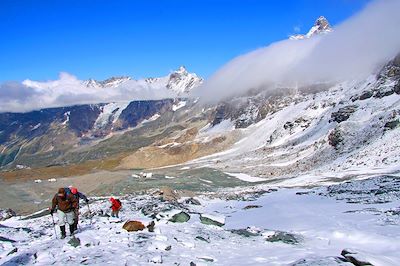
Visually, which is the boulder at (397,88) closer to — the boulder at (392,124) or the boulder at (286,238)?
the boulder at (392,124)

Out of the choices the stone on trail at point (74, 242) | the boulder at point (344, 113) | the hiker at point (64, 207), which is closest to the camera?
the stone on trail at point (74, 242)

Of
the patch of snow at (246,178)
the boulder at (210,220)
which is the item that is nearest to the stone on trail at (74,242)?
the boulder at (210,220)

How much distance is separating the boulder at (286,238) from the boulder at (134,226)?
5.28 meters

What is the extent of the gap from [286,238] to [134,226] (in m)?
6.30

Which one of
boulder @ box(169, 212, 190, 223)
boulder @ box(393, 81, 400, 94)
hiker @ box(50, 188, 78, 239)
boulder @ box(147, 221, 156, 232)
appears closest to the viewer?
boulder @ box(147, 221, 156, 232)

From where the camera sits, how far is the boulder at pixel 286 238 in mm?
18098

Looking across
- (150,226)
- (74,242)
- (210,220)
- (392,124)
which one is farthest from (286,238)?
(392,124)

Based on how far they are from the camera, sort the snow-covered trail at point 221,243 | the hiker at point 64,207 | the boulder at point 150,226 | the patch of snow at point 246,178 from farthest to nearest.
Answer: the patch of snow at point 246,178
the hiker at point 64,207
the boulder at point 150,226
the snow-covered trail at point 221,243

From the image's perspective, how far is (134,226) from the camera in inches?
752

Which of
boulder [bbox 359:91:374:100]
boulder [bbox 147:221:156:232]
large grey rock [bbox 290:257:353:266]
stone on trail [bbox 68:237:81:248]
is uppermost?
boulder [bbox 359:91:374:100]

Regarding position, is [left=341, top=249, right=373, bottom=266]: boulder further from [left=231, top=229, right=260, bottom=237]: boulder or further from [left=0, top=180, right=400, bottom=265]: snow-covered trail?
[left=231, top=229, right=260, bottom=237]: boulder

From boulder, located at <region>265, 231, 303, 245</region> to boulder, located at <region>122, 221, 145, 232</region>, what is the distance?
5.28 metres

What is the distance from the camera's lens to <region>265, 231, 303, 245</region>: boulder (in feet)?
59.4

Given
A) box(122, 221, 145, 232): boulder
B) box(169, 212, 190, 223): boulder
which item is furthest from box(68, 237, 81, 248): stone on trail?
box(169, 212, 190, 223): boulder
